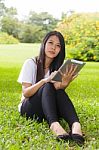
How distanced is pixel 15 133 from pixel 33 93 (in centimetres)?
38

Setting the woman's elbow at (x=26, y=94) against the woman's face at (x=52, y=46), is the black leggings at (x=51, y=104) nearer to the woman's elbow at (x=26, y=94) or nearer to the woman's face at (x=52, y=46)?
the woman's elbow at (x=26, y=94)

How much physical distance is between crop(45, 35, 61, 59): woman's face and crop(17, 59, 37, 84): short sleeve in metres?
0.18

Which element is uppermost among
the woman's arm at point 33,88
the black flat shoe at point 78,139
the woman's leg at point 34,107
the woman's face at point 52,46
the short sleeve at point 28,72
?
the woman's face at point 52,46

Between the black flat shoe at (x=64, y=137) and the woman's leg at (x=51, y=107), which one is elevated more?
the woman's leg at (x=51, y=107)

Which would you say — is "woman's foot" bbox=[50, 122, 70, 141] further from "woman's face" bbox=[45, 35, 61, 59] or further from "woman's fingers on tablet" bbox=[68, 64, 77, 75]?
"woman's face" bbox=[45, 35, 61, 59]

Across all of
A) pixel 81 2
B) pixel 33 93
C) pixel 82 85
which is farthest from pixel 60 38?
pixel 81 2

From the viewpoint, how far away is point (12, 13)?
2950 centimetres

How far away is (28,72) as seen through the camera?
412 centimetres

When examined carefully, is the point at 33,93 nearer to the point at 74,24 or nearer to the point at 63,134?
the point at 63,134

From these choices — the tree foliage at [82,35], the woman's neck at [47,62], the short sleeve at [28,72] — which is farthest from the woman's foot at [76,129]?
the tree foliage at [82,35]

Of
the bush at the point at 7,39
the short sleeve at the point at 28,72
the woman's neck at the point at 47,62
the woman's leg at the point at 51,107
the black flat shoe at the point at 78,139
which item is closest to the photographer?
the black flat shoe at the point at 78,139

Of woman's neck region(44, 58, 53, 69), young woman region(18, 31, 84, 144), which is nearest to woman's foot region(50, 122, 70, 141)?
young woman region(18, 31, 84, 144)

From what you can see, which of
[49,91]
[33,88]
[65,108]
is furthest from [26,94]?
[65,108]

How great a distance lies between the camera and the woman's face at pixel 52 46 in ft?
13.5
